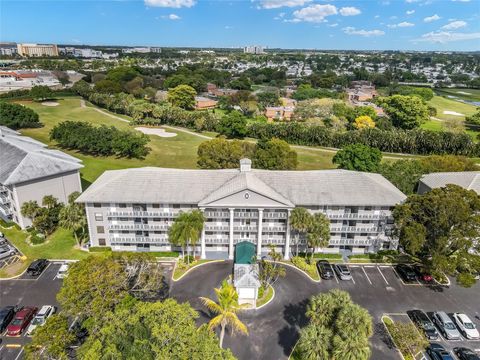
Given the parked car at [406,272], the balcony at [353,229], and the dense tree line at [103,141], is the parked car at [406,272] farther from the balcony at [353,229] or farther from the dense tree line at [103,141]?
the dense tree line at [103,141]

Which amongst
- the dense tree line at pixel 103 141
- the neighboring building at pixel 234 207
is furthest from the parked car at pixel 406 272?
the dense tree line at pixel 103 141

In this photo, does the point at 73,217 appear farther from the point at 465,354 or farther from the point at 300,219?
the point at 465,354

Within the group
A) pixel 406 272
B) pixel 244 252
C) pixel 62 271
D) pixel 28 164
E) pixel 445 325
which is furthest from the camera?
pixel 28 164

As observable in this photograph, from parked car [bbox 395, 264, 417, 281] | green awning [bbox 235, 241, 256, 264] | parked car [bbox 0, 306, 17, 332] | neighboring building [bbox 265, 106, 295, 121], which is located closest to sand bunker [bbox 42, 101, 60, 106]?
neighboring building [bbox 265, 106, 295, 121]

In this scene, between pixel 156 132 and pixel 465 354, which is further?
pixel 156 132

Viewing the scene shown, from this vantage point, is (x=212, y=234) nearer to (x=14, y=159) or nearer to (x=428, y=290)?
(x=428, y=290)

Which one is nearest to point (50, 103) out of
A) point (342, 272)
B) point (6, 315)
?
point (6, 315)
